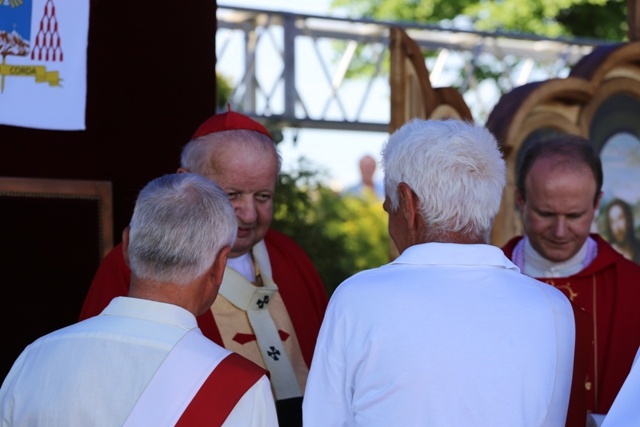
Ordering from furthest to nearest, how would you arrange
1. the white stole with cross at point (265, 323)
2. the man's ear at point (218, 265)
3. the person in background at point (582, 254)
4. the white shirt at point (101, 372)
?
the person in background at point (582, 254), the white stole with cross at point (265, 323), the man's ear at point (218, 265), the white shirt at point (101, 372)

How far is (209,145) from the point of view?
4184 millimetres

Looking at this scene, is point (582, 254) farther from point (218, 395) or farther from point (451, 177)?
point (218, 395)

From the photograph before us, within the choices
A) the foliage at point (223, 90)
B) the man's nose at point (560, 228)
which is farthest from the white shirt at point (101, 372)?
the foliage at point (223, 90)

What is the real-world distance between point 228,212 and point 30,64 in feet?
6.11

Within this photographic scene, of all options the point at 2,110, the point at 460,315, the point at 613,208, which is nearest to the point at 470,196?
the point at 460,315

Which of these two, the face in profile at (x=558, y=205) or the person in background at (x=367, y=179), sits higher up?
the face in profile at (x=558, y=205)

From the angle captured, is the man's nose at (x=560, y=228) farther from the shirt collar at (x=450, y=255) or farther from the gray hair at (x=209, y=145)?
the shirt collar at (x=450, y=255)

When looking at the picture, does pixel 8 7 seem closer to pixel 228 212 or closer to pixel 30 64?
pixel 30 64

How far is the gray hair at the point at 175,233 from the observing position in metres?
2.84

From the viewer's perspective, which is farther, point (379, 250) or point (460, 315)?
point (379, 250)

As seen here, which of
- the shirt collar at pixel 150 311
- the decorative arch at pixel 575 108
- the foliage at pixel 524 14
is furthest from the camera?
the foliage at pixel 524 14

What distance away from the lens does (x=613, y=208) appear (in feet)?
21.8

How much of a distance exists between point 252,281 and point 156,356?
1.67 meters

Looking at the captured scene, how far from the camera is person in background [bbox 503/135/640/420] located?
14.6 feet
